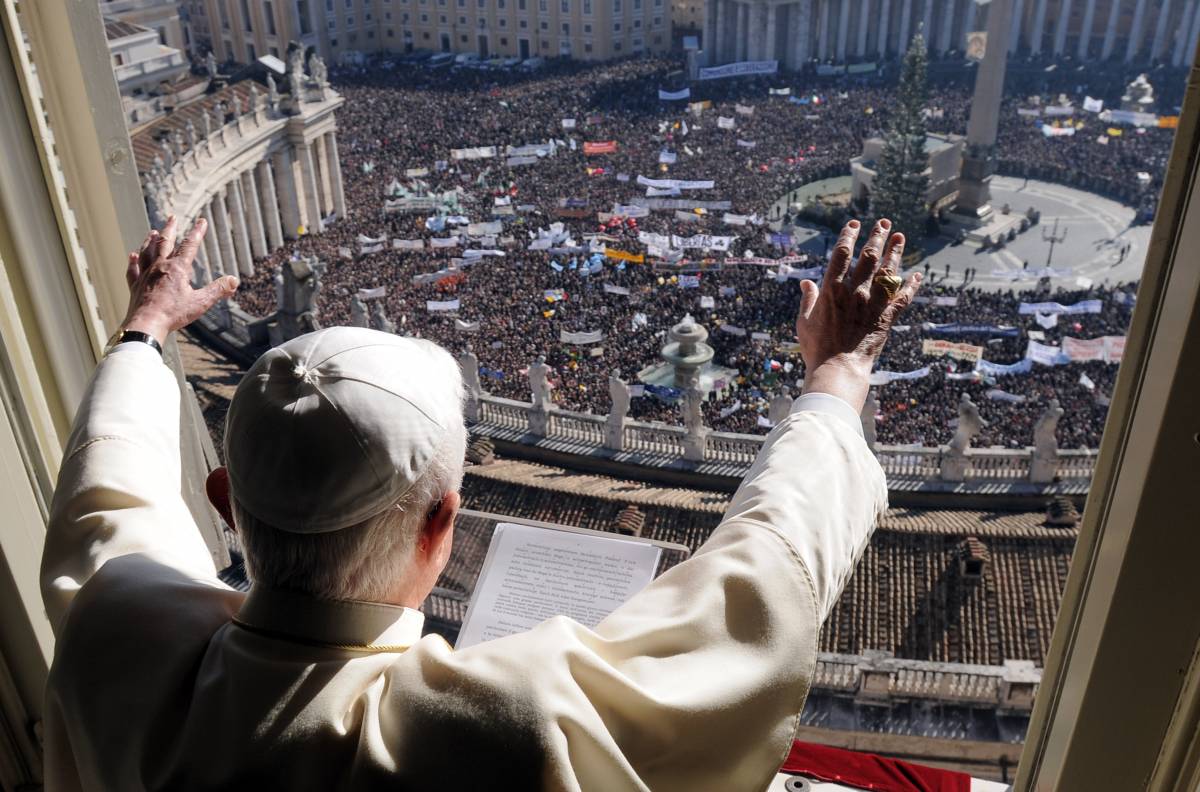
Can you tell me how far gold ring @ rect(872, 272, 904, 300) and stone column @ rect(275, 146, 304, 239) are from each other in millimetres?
19243

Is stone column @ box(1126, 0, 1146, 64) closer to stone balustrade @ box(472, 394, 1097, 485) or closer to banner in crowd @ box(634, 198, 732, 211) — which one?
banner in crowd @ box(634, 198, 732, 211)

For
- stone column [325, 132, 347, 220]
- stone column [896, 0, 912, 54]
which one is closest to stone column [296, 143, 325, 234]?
stone column [325, 132, 347, 220]

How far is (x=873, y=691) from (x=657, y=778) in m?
5.35

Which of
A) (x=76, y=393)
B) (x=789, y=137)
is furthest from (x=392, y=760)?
(x=789, y=137)

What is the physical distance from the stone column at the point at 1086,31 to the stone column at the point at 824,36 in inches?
301

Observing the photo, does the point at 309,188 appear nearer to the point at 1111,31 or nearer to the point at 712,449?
the point at 712,449

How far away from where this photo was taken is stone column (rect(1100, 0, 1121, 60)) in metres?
34.4

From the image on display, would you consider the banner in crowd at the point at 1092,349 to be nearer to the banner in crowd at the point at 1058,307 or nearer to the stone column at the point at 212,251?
the banner in crowd at the point at 1058,307

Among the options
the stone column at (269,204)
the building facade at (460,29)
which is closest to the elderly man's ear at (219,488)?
the stone column at (269,204)

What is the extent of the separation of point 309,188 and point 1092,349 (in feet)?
43.8

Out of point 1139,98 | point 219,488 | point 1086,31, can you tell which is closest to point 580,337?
point 219,488

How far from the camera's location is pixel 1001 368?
42.5ft

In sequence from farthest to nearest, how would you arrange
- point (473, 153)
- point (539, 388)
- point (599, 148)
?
point (599, 148) → point (473, 153) → point (539, 388)

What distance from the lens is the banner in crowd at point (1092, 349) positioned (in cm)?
1338
